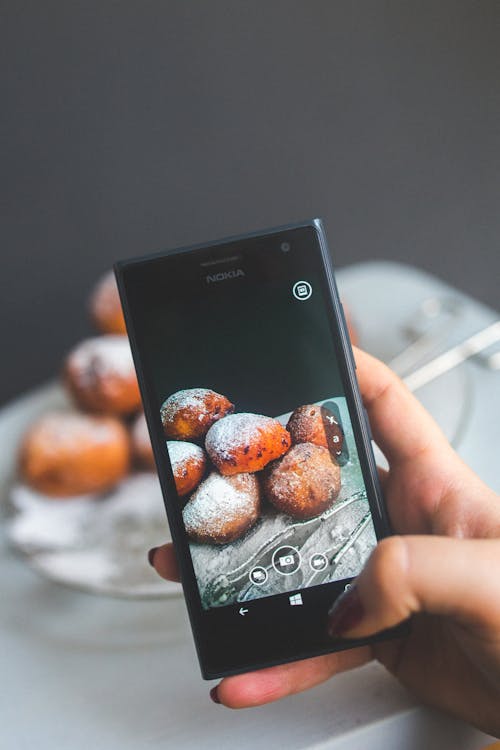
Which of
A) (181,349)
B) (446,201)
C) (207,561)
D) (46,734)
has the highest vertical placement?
(446,201)

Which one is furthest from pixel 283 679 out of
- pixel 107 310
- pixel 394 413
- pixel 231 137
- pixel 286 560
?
pixel 231 137

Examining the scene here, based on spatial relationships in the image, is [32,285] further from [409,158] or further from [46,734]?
[46,734]

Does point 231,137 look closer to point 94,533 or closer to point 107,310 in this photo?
point 107,310

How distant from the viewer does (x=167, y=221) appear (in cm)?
126


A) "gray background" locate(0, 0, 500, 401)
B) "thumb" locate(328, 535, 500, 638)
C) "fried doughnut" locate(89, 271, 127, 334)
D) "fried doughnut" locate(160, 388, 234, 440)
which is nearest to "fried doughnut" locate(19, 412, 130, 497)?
"fried doughnut" locate(89, 271, 127, 334)

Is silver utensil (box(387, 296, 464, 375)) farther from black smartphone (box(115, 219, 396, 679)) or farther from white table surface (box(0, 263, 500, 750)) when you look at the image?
black smartphone (box(115, 219, 396, 679))

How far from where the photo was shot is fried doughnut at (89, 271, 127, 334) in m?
0.77

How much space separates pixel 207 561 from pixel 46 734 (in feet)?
→ 0.60

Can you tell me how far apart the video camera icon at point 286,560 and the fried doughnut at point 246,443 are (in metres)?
0.05

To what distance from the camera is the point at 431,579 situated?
0.34m

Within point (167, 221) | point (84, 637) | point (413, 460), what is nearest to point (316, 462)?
point (413, 460)

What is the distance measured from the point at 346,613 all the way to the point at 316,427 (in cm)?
11

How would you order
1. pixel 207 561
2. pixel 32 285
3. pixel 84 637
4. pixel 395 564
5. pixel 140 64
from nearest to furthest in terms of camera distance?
1. pixel 395 564
2. pixel 207 561
3. pixel 84 637
4. pixel 140 64
5. pixel 32 285

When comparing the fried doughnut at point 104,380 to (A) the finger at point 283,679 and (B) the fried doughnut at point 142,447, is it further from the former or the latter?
(A) the finger at point 283,679
